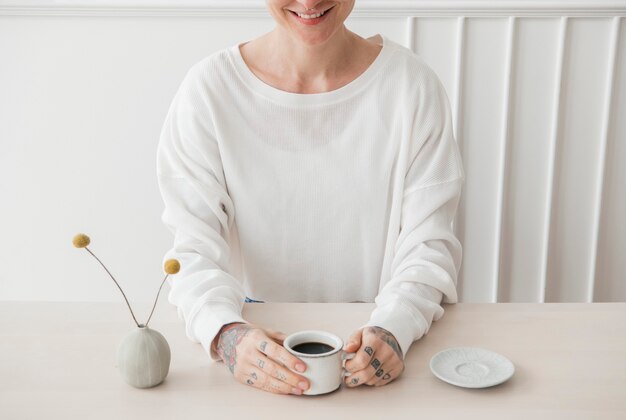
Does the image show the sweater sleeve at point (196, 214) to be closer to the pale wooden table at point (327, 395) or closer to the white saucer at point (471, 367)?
the pale wooden table at point (327, 395)

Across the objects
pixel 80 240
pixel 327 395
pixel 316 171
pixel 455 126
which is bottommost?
pixel 327 395

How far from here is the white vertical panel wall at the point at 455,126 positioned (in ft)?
7.00

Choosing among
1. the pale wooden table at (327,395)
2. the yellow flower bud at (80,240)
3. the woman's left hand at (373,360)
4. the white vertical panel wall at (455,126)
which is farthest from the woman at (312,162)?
the white vertical panel wall at (455,126)

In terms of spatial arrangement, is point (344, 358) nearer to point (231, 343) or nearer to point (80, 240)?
point (231, 343)

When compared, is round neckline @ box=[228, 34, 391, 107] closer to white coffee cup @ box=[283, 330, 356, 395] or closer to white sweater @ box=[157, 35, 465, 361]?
white sweater @ box=[157, 35, 465, 361]

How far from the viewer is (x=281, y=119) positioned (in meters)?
1.52

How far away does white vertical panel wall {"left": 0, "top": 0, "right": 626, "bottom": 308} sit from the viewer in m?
2.13

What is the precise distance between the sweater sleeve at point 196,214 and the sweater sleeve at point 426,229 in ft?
0.88

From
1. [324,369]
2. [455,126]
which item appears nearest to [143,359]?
[324,369]

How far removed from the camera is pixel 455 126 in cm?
221

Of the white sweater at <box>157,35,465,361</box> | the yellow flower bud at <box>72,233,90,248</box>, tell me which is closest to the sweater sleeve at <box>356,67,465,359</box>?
the white sweater at <box>157,35,465,361</box>

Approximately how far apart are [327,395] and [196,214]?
0.53 meters

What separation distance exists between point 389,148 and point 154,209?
1.00 metres

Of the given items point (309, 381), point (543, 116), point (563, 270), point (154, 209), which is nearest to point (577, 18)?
point (543, 116)
